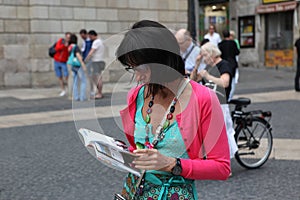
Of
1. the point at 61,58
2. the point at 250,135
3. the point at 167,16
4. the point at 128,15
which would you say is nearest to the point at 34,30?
the point at 61,58

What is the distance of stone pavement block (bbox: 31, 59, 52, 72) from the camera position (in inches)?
620

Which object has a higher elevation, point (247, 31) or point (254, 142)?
point (247, 31)

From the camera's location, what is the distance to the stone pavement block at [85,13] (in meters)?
16.6

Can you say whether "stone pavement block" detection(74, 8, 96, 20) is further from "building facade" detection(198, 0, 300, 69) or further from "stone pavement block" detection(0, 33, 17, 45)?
"building facade" detection(198, 0, 300, 69)

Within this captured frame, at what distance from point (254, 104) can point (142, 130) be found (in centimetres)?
993

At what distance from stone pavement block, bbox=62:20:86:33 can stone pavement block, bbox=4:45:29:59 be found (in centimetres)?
144

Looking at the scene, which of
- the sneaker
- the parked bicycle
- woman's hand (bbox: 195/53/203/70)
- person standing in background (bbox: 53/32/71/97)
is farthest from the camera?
person standing in background (bbox: 53/32/71/97)

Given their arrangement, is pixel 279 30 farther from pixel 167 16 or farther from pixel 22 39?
pixel 22 39

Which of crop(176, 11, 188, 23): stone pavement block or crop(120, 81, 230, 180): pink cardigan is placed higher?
crop(176, 11, 188, 23): stone pavement block

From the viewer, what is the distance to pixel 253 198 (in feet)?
15.9

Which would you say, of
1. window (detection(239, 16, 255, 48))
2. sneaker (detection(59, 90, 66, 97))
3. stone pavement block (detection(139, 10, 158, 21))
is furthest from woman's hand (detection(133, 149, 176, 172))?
window (detection(239, 16, 255, 48))

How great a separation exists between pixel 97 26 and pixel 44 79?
2.69 meters

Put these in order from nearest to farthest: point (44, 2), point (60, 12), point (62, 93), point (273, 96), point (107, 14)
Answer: point (273, 96)
point (62, 93)
point (44, 2)
point (60, 12)
point (107, 14)

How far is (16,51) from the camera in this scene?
1560 cm
